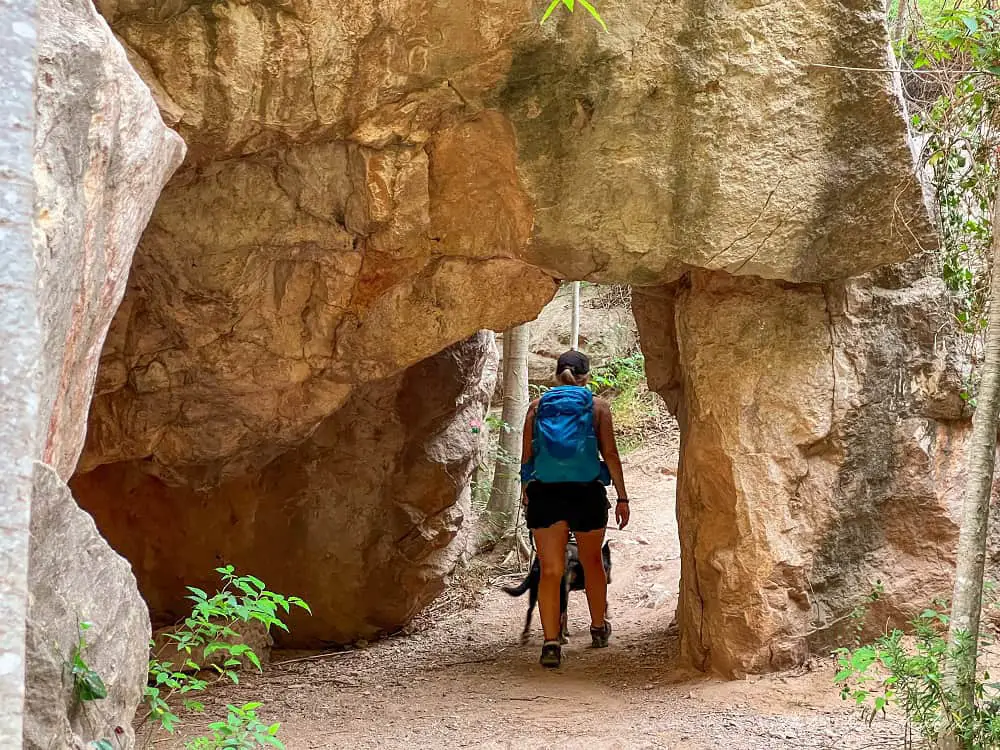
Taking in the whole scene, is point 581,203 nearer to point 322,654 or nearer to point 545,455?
point 545,455

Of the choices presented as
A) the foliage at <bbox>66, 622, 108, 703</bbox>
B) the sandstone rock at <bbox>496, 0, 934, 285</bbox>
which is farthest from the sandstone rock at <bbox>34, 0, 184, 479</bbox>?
the sandstone rock at <bbox>496, 0, 934, 285</bbox>

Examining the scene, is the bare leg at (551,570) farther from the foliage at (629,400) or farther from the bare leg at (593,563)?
the foliage at (629,400)

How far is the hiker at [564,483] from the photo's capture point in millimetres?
6438

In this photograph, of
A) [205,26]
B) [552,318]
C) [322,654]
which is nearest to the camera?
[205,26]

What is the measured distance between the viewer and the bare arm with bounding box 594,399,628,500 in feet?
21.0

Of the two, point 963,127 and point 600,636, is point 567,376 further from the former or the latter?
point 963,127

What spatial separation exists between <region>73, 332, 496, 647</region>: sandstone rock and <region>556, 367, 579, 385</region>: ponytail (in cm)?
159

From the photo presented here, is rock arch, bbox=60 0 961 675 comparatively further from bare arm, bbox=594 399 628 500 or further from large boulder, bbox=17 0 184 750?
large boulder, bbox=17 0 184 750

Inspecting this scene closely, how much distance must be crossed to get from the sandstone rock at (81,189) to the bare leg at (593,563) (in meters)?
3.83

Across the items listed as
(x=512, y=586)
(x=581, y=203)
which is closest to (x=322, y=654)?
(x=512, y=586)

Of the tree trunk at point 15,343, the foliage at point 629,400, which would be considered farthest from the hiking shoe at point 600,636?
the foliage at point 629,400

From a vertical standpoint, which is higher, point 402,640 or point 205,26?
point 205,26

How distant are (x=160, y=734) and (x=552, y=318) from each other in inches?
401

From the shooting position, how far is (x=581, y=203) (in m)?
5.38
